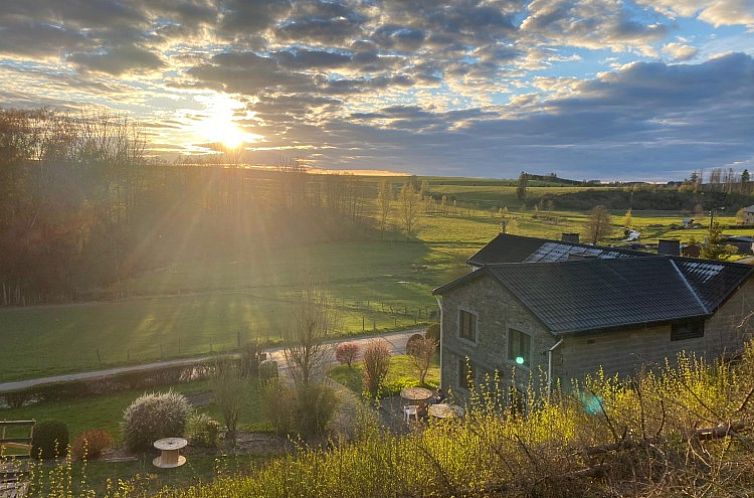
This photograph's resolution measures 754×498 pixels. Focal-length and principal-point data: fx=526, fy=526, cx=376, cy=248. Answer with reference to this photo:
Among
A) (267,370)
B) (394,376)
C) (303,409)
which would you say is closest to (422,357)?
(394,376)

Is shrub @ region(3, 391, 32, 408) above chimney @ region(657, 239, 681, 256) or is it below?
below

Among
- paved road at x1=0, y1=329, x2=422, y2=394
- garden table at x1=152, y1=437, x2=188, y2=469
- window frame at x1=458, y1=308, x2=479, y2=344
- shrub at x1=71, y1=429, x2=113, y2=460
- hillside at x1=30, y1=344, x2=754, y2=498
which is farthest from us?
paved road at x1=0, y1=329, x2=422, y2=394

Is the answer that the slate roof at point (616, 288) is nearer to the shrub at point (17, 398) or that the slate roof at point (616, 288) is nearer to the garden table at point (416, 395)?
the garden table at point (416, 395)

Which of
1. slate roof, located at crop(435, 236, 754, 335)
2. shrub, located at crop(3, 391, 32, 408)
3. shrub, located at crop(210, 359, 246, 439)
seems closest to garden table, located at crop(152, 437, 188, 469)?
shrub, located at crop(210, 359, 246, 439)

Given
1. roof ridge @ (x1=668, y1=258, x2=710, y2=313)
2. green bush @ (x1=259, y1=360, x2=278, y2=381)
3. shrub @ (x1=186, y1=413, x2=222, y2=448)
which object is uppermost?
roof ridge @ (x1=668, y1=258, x2=710, y2=313)

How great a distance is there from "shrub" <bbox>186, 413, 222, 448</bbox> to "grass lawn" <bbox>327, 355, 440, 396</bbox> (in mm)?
7420

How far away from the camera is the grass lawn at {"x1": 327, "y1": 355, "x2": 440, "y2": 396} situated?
82.7 feet

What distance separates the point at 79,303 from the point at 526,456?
4765 cm

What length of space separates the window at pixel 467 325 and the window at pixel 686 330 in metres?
7.12

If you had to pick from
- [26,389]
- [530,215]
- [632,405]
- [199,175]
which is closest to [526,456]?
[632,405]

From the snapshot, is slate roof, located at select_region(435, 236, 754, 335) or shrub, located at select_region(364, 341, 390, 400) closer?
slate roof, located at select_region(435, 236, 754, 335)

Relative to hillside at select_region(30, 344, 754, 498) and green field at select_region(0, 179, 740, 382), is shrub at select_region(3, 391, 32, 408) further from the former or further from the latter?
hillside at select_region(30, 344, 754, 498)

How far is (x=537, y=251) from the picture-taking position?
28.3 metres

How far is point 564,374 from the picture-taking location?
55.7 ft
